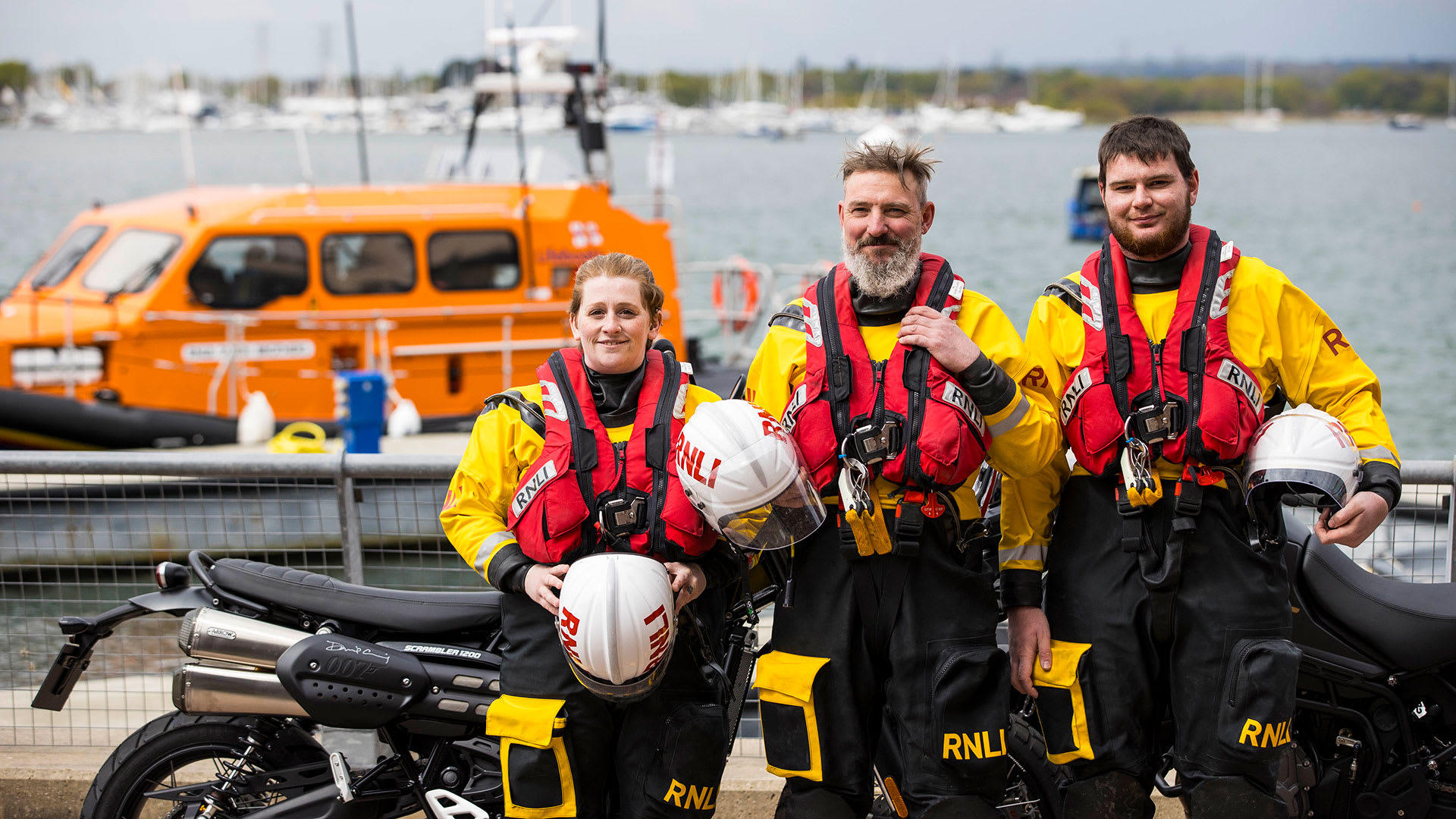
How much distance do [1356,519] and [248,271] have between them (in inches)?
326

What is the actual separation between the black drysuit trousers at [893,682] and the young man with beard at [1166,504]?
20 cm

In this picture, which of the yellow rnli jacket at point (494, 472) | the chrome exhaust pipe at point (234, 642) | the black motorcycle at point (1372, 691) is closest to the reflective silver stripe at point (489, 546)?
the yellow rnli jacket at point (494, 472)

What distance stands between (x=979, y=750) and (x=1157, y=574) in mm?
572

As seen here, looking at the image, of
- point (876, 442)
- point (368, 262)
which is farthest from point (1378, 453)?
point (368, 262)

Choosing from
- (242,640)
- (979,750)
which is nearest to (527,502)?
(242,640)

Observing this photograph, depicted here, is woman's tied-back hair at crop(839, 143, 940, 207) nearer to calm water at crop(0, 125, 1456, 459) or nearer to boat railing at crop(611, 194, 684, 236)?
calm water at crop(0, 125, 1456, 459)

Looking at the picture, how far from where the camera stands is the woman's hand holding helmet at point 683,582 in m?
2.82

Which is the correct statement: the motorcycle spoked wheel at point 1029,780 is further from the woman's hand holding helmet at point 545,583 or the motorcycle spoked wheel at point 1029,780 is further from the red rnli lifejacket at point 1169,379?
the woman's hand holding helmet at point 545,583

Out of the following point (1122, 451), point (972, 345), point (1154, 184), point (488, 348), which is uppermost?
point (1154, 184)

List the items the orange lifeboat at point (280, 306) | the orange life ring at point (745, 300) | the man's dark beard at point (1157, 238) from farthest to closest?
the orange life ring at point (745, 300) < the orange lifeboat at point (280, 306) < the man's dark beard at point (1157, 238)

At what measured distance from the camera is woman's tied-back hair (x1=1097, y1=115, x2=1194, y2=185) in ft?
9.29

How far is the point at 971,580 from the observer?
2.81 metres

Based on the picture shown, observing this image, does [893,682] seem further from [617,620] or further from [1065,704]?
[617,620]

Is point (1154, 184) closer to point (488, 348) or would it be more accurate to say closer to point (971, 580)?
point (971, 580)
